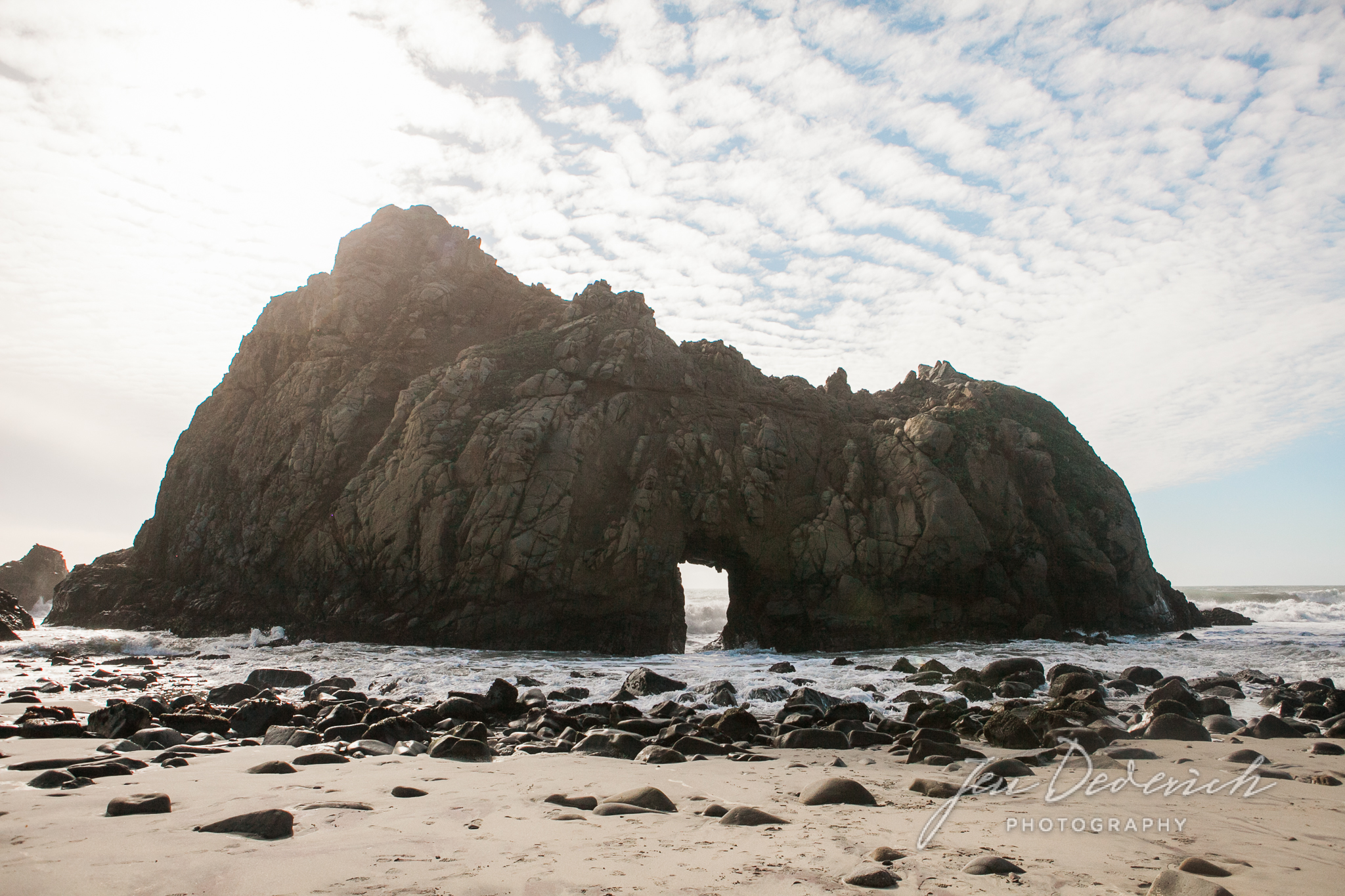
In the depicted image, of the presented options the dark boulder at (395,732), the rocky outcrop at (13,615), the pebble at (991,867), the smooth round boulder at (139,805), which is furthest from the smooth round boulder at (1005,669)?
the rocky outcrop at (13,615)

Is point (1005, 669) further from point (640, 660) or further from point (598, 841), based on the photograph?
point (598, 841)

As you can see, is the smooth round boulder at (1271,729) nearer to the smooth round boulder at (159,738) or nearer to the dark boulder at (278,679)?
the smooth round boulder at (159,738)

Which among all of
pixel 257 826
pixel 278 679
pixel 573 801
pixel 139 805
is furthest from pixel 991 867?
pixel 278 679

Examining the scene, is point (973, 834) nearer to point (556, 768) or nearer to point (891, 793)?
point (891, 793)

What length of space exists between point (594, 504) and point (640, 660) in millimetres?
6916

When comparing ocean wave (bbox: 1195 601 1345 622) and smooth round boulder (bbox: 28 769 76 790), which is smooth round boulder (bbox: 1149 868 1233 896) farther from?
ocean wave (bbox: 1195 601 1345 622)

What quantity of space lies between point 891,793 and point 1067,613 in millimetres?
26008

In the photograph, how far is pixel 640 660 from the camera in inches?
921

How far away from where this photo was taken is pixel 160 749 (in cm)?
881

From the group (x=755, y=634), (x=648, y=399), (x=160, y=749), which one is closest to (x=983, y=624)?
(x=755, y=634)

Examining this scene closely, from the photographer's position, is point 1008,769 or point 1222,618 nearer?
point 1008,769

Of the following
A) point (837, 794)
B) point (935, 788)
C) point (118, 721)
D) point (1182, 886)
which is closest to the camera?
point (1182, 886)

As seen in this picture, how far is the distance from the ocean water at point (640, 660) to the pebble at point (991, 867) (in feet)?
31.0

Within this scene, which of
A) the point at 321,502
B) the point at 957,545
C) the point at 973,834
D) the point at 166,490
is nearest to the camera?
the point at 973,834
